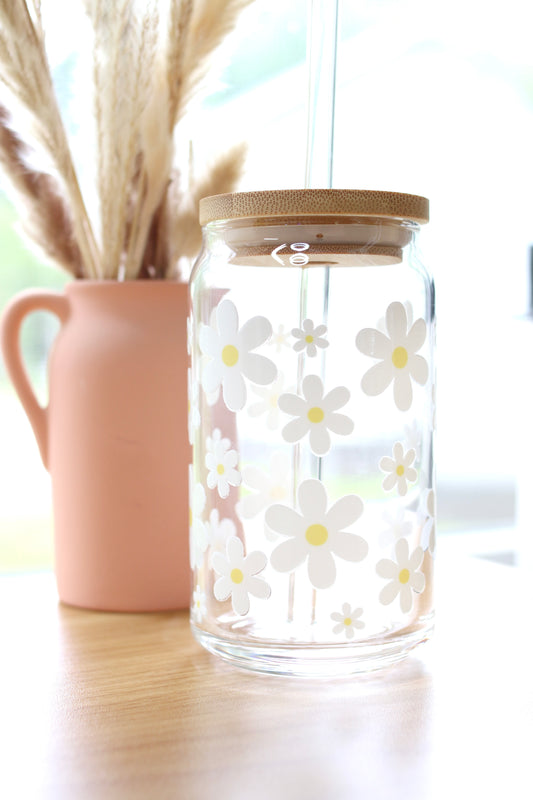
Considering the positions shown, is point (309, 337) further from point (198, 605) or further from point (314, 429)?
point (198, 605)

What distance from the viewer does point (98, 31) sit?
0.57 m

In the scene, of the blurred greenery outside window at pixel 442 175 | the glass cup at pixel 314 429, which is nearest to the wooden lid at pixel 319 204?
the glass cup at pixel 314 429

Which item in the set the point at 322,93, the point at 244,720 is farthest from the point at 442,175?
the point at 244,720

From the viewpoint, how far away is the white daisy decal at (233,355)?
49cm

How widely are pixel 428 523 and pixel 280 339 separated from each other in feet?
0.44

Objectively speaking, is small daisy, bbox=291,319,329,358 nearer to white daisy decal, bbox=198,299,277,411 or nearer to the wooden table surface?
white daisy decal, bbox=198,299,277,411

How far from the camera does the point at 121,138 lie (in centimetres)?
59

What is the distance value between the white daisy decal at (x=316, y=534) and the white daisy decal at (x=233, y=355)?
0.06m

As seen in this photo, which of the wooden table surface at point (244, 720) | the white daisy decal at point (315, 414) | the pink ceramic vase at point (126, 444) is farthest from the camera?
the pink ceramic vase at point (126, 444)

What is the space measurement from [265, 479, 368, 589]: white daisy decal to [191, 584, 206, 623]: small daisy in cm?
7

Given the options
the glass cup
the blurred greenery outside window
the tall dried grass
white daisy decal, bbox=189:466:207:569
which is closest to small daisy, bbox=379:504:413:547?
the glass cup

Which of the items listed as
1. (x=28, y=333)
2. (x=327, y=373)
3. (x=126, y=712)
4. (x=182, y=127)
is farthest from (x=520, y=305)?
(x=126, y=712)

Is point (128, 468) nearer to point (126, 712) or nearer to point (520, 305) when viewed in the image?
point (126, 712)

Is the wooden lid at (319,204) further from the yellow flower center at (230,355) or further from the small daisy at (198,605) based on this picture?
the small daisy at (198,605)
